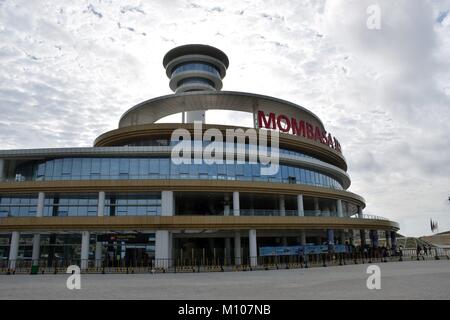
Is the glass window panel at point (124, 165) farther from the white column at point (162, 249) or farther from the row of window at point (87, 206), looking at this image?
the white column at point (162, 249)

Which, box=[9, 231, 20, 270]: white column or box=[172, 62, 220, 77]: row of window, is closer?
box=[9, 231, 20, 270]: white column

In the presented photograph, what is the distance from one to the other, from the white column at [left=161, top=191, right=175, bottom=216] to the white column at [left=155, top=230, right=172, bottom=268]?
6.38 feet

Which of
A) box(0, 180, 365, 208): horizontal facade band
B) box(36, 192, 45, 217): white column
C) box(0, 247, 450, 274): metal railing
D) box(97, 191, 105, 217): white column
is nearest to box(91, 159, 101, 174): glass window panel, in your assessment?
box(0, 180, 365, 208): horizontal facade band

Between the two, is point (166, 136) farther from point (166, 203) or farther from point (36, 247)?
point (36, 247)

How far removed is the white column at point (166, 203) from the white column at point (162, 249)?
1.95 meters

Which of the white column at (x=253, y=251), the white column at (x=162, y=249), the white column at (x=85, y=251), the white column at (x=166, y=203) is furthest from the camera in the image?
the white column at (x=166, y=203)

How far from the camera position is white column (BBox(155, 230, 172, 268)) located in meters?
34.9

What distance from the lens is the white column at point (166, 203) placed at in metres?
37.0

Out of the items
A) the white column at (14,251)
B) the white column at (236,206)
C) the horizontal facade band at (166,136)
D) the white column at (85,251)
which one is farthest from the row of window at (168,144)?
the white column at (14,251)

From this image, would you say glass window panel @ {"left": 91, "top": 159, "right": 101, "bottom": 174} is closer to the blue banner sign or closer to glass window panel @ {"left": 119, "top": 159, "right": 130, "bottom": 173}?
glass window panel @ {"left": 119, "top": 159, "right": 130, "bottom": 173}

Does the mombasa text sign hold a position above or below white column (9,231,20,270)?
above

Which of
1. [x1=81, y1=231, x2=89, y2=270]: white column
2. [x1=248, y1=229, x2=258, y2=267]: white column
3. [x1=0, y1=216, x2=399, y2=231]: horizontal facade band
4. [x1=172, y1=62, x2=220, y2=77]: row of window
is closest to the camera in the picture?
[x1=81, y1=231, x2=89, y2=270]: white column

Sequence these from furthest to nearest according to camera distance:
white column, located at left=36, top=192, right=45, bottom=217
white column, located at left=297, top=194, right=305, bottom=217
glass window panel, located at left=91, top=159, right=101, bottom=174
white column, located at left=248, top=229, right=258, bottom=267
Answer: white column, located at left=297, top=194, right=305, bottom=217 < glass window panel, located at left=91, top=159, right=101, bottom=174 < white column, located at left=36, top=192, right=45, bottom=217 < white column, located at left=248, top=229, right=258, bottom=267
